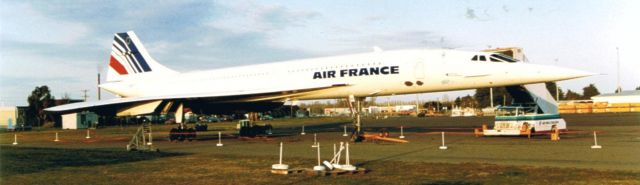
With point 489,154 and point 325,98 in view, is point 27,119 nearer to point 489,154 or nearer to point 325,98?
point 325,98

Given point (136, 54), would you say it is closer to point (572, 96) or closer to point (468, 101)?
point (468, 101)

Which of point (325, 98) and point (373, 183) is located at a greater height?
point (325, 98)

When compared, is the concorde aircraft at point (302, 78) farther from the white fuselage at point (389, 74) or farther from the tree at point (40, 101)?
the tree at point (40, 101)

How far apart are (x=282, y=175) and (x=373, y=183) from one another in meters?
2.19

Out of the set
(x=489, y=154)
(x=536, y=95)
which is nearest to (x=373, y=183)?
(x=489, y=154)

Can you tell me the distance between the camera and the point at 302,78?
72.7 ft

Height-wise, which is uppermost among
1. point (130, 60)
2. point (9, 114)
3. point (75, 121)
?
point (130, 60)

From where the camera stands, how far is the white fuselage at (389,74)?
18.5 meters

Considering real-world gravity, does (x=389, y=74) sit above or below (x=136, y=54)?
below

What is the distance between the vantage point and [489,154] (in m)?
14.9

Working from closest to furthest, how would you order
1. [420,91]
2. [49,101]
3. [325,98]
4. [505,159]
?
[505,159] < [420,91] < [325,98] < [49,101]

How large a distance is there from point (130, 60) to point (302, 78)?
12.2m

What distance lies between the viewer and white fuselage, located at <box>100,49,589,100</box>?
18.5 m

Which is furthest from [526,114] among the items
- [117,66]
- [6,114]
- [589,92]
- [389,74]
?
[589,92]
